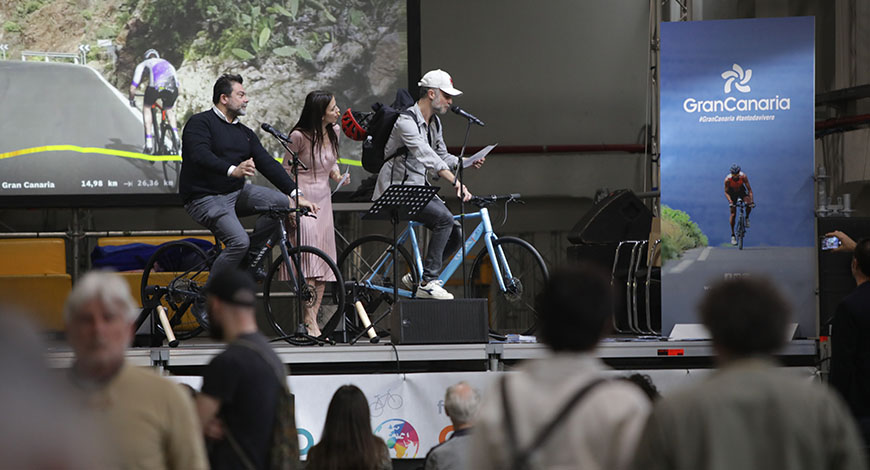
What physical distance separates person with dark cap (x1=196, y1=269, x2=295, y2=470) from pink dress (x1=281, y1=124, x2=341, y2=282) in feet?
13.9

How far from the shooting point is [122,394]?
2.64 m

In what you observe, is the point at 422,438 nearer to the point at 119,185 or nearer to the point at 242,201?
the point at 242,201

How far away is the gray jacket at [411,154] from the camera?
7297 mm

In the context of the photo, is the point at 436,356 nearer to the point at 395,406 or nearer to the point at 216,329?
the point at 395,406

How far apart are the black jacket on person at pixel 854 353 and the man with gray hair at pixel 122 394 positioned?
3.14m

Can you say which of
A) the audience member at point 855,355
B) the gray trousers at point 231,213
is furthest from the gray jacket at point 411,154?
the audience member at point 855,355

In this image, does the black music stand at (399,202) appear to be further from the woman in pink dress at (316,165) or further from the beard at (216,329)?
the beard at (216,329)

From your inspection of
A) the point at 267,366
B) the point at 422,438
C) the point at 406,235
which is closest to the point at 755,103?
the point at 406,235

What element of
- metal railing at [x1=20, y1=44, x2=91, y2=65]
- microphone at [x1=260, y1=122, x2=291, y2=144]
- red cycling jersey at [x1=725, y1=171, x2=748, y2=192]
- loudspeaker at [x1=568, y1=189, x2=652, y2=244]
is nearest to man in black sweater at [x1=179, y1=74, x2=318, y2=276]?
microphone at [x1=260, y1=122, x2=291, y2=144]

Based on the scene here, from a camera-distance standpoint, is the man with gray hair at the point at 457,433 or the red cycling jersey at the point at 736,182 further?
the red cycling jersey at the point at 736,182

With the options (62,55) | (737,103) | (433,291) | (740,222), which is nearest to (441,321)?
(433,291)

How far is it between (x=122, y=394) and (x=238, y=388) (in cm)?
40

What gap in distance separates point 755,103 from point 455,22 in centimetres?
705

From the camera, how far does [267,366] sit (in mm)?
3006
